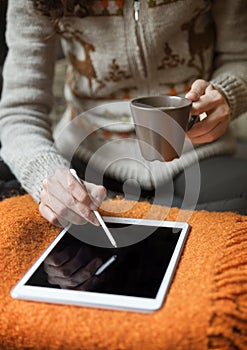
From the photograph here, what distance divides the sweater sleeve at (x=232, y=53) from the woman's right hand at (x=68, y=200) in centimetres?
32

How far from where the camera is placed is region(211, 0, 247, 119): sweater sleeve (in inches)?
34.5

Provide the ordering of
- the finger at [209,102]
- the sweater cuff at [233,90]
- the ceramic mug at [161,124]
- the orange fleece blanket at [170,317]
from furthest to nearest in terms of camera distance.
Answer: the sweater cuff at [233,90] < the finger at [209,102] < the ceramic mug at [161,124] < the orange fleece blanket at [170,317]

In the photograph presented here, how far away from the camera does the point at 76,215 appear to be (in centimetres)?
70

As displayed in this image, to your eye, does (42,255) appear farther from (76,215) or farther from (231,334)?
(231,334)

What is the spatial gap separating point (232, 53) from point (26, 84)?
0.41 metres

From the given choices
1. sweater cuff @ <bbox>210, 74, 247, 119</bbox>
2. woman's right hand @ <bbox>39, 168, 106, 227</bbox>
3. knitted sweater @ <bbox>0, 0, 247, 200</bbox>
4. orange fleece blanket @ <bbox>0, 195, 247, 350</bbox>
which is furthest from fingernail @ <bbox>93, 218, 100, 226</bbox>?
sweater cuff @ <bbox>210, 74, 247, 119</bbox>

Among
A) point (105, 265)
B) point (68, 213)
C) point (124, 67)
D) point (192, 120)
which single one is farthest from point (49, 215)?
point (124, 67)

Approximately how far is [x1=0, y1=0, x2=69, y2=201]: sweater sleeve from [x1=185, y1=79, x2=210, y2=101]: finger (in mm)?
267

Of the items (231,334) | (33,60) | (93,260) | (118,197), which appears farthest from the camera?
(33,60)

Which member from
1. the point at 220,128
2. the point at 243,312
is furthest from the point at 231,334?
the point at 220,128

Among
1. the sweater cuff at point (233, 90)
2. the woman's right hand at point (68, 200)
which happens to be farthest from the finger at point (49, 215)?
the sweater cuff at point (233, 90)

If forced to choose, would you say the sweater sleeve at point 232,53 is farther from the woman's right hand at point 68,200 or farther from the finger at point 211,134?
the woman's right hand at point 68,200

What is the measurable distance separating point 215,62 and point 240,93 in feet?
0.50

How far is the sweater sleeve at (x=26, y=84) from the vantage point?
2.91 feet
